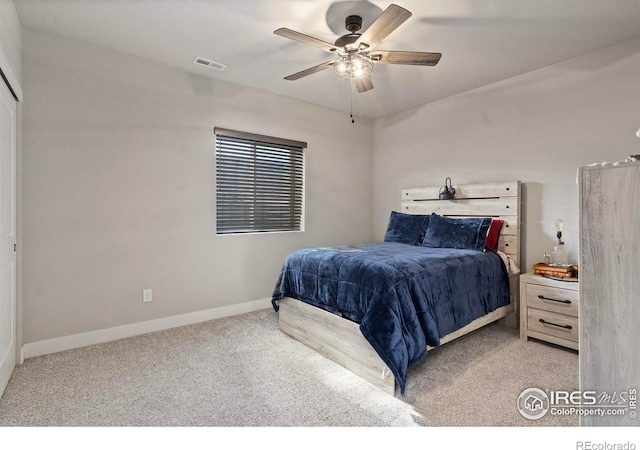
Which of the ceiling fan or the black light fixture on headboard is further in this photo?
the black light fixture on headboard

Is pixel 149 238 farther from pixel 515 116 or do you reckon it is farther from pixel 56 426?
pixel 515 116

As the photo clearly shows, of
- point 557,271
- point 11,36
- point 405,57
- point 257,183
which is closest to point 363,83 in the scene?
point 405,57

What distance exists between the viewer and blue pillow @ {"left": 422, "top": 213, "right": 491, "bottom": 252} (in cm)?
323

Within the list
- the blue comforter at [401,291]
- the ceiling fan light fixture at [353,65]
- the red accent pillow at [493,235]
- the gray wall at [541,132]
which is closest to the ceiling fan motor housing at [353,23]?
the ceiling fan light fixture at [353,65]

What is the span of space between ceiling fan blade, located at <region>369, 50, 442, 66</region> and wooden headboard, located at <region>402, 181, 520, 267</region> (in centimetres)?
175

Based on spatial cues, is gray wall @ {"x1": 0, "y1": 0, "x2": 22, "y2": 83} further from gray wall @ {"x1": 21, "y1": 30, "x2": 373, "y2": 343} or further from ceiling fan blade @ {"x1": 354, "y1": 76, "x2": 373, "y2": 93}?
ceiling fan blade @ {"x1": 354, "y1": 76, "x2": 373, "y2": 93}

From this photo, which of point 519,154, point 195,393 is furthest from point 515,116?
point 195,393

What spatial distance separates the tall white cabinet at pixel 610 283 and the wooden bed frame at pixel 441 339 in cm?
108

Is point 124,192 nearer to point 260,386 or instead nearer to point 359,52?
point 260,386

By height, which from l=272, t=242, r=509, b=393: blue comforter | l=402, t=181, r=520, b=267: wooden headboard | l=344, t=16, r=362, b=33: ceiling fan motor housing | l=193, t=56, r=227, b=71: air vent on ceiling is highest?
l=193, t=56, r=227, b=71: air vent on ceiling

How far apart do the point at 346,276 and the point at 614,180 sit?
5.19 ft

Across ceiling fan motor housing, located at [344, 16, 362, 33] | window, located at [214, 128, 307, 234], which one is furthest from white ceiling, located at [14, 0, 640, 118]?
window, located at [214, 128, 307, 234]

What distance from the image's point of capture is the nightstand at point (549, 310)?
2.65 metres
